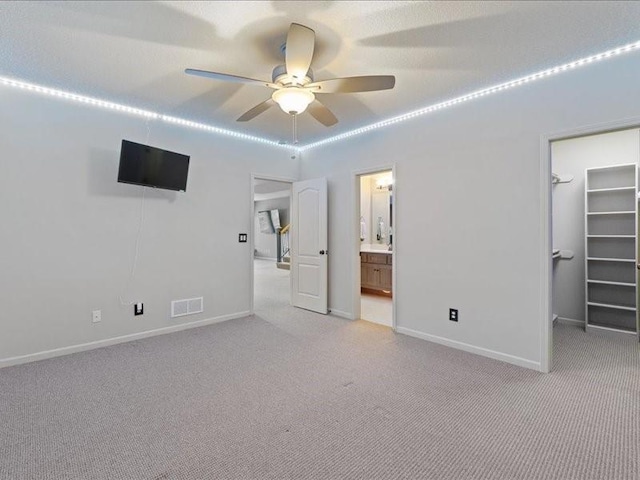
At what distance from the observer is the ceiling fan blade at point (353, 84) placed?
82.1 inches

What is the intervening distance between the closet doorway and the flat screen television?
433 centimetres

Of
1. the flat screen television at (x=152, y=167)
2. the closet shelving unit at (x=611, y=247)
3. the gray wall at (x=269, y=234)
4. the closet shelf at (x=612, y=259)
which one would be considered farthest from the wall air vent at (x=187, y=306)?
the gray wall at (x=269, y=234)

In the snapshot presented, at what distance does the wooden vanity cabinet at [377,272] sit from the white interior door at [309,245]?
1.52 m

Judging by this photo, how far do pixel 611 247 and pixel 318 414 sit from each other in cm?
404

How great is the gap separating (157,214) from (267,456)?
9.62 ft

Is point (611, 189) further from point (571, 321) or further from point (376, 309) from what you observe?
point (376, 309)

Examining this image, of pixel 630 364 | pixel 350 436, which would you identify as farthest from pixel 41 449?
pixel 630 364

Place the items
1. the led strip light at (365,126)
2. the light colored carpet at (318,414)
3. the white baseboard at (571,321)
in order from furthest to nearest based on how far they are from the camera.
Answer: the white baseboard at (571,321) < the led strip light at (365,126) < the light colored carpet at (318,414)

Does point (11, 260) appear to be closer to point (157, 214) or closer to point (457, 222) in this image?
point (157, 214)

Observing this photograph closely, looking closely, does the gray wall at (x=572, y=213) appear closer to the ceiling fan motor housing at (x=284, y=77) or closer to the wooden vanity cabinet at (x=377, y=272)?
the wooden vanity cabinet at (x=377, y=272)

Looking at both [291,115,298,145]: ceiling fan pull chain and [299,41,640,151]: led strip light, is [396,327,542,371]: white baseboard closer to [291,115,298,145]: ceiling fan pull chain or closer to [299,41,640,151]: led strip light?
[299,41,640,151]: led strip light

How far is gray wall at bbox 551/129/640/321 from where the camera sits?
388 cm

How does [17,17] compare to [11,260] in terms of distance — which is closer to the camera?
[17,17]

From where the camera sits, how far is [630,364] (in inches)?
112
